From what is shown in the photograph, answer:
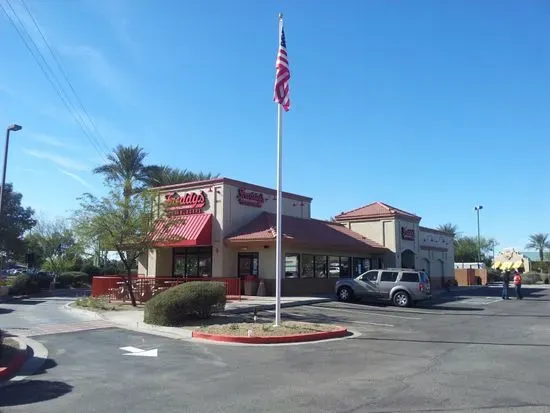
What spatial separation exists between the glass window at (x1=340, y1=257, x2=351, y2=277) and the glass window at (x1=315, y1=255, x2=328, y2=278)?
2.19m

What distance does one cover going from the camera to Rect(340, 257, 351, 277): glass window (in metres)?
33.8

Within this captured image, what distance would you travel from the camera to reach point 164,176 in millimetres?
41500

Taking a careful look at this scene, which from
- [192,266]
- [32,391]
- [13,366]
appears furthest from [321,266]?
[32,391]

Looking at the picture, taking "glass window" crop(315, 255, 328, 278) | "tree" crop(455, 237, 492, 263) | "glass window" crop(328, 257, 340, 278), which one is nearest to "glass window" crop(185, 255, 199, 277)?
"glass window" crop(315, 255, 328, 278)

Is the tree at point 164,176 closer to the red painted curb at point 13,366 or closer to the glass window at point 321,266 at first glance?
the glass window at point 321,266

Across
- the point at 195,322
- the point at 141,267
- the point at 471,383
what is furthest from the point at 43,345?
the point at 141,267

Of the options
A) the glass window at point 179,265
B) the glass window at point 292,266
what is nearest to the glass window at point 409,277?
the glass window at point 292,266

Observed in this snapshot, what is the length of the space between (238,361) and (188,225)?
17837 millimetres

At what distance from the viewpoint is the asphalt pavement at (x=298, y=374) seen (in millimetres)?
7531

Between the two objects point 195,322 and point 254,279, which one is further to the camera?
point 254,279

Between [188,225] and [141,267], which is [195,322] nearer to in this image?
[188,225]

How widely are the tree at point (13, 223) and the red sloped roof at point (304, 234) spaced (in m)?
25.9

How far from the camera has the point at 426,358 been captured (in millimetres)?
11289

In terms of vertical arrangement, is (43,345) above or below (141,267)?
below
